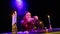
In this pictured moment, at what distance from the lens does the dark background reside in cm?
165

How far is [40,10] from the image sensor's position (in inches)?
66.8

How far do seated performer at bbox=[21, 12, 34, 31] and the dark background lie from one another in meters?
0.09

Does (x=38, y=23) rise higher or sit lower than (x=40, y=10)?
lower

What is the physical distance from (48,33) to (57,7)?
40cm

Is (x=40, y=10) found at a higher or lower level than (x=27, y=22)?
higher

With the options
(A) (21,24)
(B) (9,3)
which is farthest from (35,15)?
(B) (9,3)

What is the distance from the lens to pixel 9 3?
169cm

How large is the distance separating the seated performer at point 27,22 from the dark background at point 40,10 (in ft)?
0.28

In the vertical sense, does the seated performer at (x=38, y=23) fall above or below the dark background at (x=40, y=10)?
below

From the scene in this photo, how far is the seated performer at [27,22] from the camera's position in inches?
67.4

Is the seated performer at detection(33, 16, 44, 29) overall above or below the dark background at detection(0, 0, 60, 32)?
below

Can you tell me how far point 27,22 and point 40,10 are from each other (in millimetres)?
244

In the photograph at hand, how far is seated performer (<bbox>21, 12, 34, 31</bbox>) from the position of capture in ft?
5.62

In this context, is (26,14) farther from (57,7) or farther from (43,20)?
(57,7)
